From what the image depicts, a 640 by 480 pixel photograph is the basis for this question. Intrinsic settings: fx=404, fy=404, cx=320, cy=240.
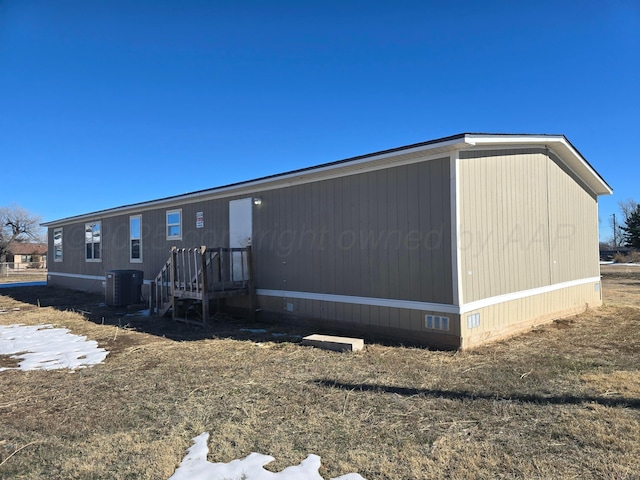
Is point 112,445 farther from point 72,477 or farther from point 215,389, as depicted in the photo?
point 215,389

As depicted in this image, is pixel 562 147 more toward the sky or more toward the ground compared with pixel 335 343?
more toward the sky

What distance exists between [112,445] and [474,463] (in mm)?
2537

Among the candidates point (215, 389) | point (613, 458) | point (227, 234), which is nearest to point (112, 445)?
point (215, 389)

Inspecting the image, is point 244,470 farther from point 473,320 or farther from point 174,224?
point 174,224

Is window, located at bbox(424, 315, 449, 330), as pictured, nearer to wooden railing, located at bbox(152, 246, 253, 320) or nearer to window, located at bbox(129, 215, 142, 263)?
wooden railing, located at bbox(152, 246, 253, 320)

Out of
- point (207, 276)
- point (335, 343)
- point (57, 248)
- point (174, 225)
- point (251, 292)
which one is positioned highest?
point (174, 225)

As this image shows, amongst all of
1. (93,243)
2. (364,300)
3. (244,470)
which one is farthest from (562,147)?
(93,243)

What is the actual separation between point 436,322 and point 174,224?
7863 millimetres

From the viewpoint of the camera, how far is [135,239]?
1253 cm

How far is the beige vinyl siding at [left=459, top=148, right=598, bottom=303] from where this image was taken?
6.02m

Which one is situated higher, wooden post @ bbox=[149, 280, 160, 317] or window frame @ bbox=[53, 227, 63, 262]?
window frame @ bbox=[53, 227, 63, 262]

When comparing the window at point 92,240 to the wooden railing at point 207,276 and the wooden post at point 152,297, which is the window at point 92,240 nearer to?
the wooden post at point 152,297

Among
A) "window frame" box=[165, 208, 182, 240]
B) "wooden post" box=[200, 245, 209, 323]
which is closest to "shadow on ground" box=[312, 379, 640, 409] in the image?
"wooden post" box=[200, 245, 209, 323]

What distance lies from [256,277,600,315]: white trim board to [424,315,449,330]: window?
107mm
